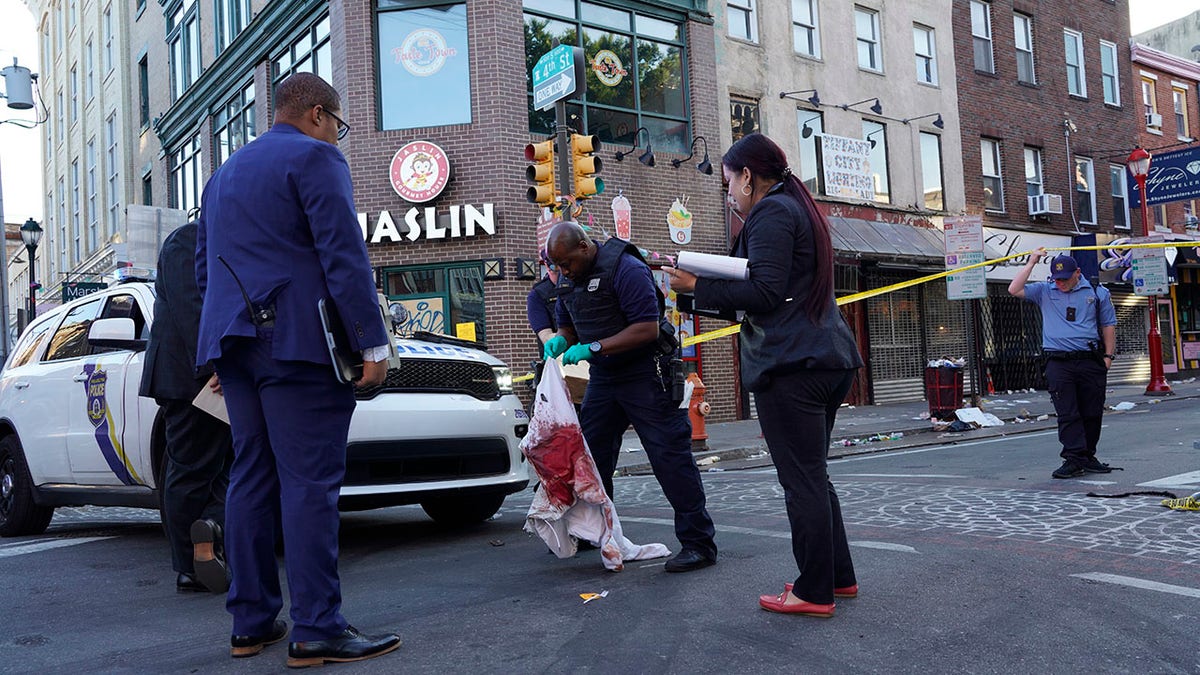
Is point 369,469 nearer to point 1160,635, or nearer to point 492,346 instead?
point 1160,635

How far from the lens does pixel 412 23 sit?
1614cm

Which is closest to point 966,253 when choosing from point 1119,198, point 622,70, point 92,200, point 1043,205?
point 622,70

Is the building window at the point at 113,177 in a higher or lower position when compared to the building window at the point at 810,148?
higher

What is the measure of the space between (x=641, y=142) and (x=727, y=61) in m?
2.83

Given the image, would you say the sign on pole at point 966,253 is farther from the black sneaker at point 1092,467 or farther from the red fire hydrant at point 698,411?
the black sneaker at point 1092,467

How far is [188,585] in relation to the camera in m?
4.72

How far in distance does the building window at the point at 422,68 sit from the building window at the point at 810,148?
7390mm

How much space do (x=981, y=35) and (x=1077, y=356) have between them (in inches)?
729

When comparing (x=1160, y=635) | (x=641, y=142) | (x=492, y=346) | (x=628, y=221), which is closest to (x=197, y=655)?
(x=1160, y=635)

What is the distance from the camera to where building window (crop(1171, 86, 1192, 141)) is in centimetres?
2961

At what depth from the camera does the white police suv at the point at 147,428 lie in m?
5.36

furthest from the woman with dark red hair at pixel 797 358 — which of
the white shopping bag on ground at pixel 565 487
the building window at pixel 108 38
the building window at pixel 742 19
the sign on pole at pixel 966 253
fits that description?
the building window at pixel 108 38

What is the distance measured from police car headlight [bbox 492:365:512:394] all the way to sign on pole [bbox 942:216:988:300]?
435 inches

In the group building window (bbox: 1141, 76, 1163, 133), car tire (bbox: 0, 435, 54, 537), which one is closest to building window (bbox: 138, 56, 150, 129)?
car tire (bbox: 0, 435, 54, 537)
